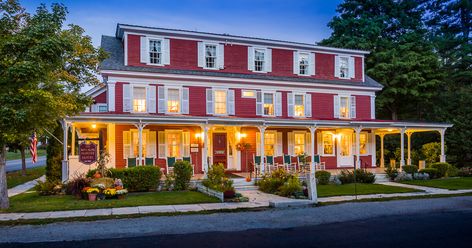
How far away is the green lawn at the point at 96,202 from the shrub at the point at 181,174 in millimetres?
1096

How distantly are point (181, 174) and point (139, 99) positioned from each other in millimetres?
5865

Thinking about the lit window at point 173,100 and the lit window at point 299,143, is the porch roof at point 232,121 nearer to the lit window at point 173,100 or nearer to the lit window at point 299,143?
the lit window at point 173,100

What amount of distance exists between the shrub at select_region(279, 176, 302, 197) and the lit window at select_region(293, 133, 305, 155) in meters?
8.50

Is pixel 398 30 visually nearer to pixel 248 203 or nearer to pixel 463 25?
pixel 463 25

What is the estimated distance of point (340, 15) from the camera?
4050 centimetres

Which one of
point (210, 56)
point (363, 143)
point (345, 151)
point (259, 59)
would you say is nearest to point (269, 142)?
point (259, 59)

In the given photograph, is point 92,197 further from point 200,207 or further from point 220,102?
point 220,102

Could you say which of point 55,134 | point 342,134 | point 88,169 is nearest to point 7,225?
point 88,169

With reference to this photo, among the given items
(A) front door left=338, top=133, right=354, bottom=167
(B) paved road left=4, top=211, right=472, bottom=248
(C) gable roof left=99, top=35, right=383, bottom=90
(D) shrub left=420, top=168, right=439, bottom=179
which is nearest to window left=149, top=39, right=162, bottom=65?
(C) gable roof left=99, top=35, right=383, bottom=90

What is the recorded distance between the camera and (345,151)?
2462 cm

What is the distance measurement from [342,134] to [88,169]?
594 inches

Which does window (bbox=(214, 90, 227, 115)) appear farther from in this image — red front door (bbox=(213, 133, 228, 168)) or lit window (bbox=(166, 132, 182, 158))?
lit window (bbox=(166, 132, 182, 158))

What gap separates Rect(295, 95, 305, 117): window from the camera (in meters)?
23.6

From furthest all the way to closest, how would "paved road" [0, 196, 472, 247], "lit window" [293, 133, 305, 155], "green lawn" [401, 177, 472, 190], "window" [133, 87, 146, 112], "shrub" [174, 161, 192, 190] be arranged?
"lit window" [293, 133, 305, 155] → "window" [133, 87, 146, 112] → "green lawn" [401, 177, 472, 190] → "shrub" [174, 161, 192, 190] → "paved road" [0, 196, 472, 247]
